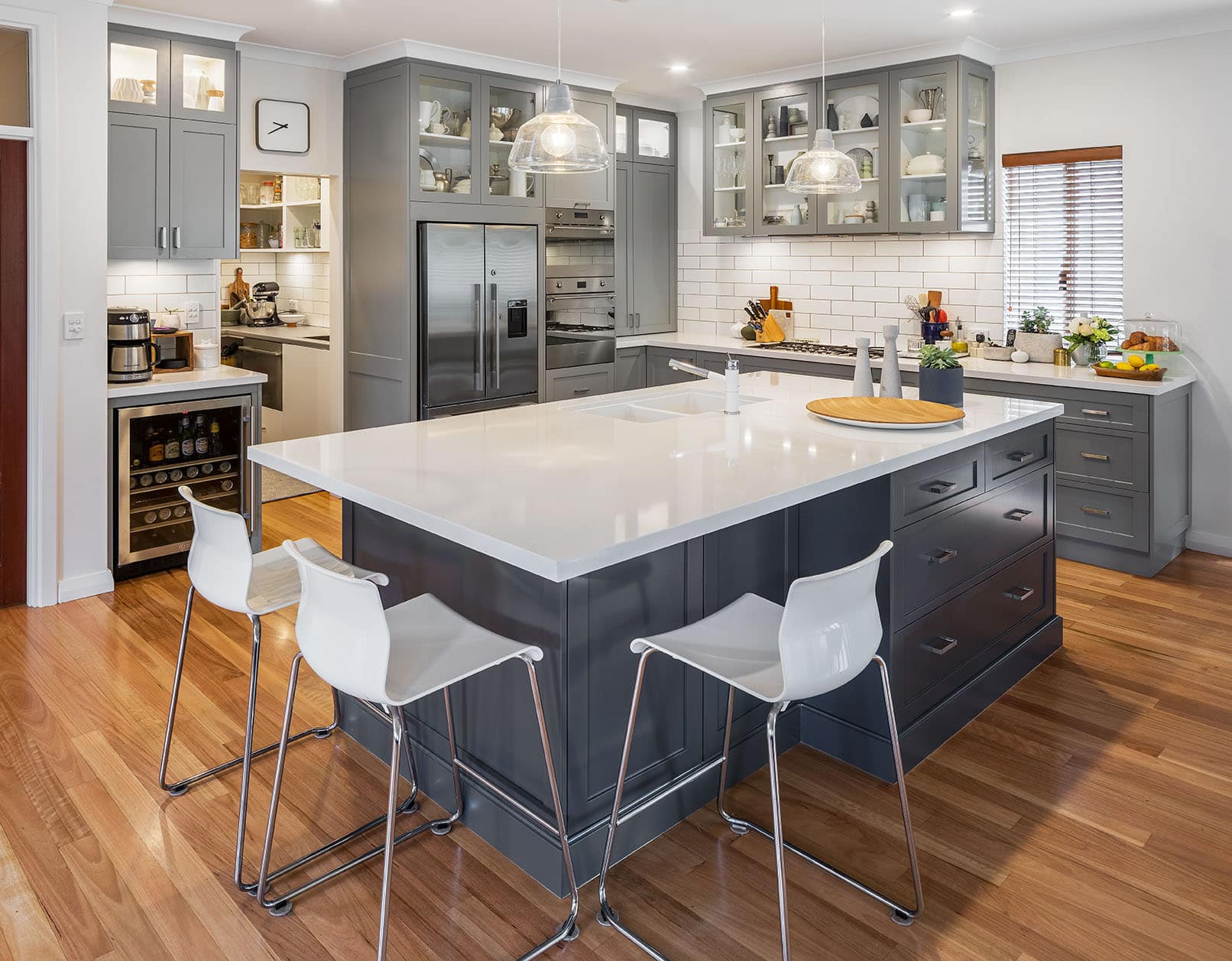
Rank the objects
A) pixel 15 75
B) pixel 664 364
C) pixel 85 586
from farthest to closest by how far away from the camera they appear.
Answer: pixel 664 364, pixel 85 586, pixel 15 75

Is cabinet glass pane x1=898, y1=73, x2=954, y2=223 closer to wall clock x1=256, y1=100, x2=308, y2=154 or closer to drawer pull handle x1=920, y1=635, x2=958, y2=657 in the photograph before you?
drawer pull handle x1=920, y1=635, x2=958, y2=657

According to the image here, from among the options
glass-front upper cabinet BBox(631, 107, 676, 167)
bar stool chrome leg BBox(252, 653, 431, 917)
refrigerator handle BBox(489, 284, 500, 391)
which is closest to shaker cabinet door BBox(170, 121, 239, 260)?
refrigerator handle BBox(489, 284, 500, 391)

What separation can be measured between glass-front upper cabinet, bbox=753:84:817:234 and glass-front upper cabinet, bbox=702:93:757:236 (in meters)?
0.07

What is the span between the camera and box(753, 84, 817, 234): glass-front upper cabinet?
585 cm

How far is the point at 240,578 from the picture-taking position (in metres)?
2.37

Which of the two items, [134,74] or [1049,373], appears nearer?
[134,74]

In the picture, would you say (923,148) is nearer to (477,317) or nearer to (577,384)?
(577,384)

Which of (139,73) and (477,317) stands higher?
(139,73)

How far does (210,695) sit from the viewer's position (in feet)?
10.9

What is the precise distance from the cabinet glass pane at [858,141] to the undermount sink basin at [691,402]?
2.40 m

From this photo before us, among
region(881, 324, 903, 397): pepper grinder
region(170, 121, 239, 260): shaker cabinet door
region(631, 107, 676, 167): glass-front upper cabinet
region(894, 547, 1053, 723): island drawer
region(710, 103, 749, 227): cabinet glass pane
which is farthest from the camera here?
region(631, 107, 676, 167): glass-front upper cabinet

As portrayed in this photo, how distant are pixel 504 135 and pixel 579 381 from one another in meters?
1.57

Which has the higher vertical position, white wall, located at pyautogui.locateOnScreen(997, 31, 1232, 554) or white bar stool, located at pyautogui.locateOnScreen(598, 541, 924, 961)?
white wall, located at pyautogui.locateOnScreen(997, 31, 1232, 554)

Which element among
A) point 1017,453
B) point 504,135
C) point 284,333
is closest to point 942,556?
point 1017,453
